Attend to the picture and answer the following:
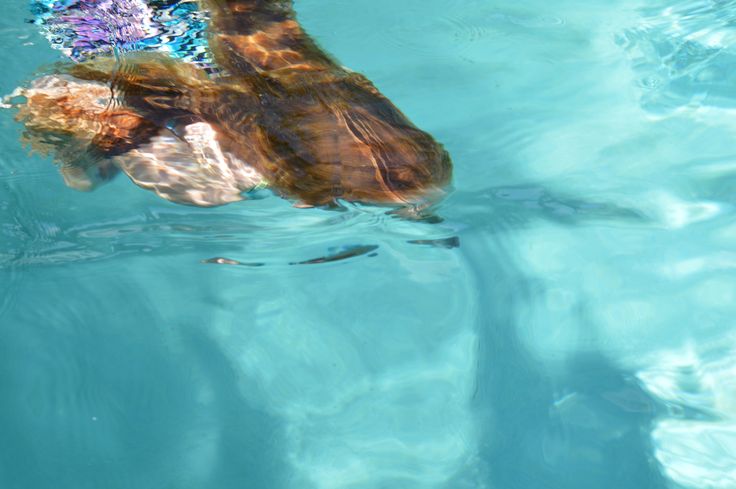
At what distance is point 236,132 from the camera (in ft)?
8.29

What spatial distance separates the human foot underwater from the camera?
96.0 inches

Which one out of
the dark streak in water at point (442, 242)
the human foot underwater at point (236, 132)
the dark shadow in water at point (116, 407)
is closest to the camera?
the dark shadow in water at point (116, 407)

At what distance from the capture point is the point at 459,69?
340 centimetres

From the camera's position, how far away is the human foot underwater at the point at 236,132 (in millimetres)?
2439

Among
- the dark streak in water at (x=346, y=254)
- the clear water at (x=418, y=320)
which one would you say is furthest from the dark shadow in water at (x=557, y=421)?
the dark streak in water at (x=346, y=254)

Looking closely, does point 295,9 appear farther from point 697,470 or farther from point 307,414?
point 697,470

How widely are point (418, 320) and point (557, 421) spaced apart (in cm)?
61

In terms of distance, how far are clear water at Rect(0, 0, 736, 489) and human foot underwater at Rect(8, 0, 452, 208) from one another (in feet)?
0.41

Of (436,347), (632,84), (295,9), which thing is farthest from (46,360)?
(632,84)

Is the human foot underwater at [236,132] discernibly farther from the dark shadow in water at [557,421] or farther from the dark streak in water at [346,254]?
the dark shadow in water at [557,421]

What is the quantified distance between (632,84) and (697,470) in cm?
210

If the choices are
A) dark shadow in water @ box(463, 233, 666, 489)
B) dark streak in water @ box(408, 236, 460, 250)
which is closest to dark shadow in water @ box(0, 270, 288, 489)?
dark shadow in water @ box(463, 233, 666, 489)

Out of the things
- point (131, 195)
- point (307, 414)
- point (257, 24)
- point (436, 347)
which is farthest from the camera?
point (257, 24)

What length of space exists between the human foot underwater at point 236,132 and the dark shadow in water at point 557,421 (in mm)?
737
